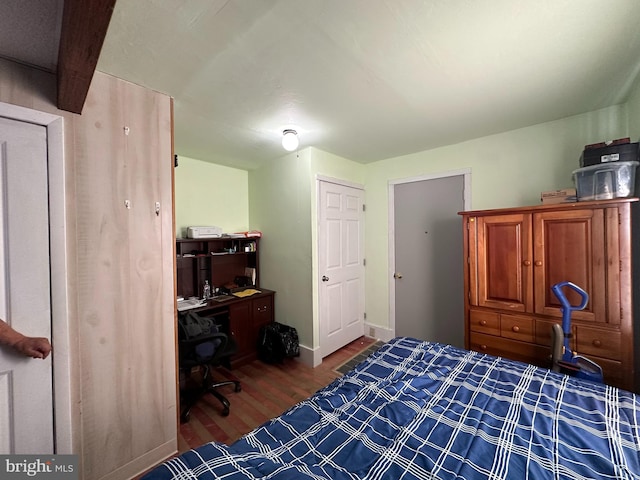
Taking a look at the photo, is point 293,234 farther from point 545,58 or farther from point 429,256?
point 545,58

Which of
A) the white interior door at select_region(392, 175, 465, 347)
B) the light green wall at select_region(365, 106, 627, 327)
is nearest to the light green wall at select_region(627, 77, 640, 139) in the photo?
the light green wall at select_region(365, 106, 627, 327)

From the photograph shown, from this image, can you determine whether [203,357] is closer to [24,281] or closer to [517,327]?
[24,281]

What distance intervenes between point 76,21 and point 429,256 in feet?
10.7

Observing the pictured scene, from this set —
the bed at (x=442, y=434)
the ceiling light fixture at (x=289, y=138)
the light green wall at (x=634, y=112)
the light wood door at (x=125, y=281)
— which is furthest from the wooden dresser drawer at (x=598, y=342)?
the light wood door at (x=125, y=281)

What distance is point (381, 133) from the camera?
8.33 ft

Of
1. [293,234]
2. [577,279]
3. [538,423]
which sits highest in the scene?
[293,234]

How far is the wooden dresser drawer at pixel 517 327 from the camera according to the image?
6.57 feet

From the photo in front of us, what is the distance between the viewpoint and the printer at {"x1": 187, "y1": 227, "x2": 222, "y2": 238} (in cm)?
289

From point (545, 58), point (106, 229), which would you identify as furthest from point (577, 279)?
point (106, 229)

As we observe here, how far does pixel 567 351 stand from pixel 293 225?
2.61 metres

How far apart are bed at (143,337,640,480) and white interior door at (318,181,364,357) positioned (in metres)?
1.65

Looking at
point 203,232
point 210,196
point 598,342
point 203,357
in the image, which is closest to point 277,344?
point 203,357

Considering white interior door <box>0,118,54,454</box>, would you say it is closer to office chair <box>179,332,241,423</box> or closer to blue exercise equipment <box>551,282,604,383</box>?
office chair <box>179,332,241,423</box>

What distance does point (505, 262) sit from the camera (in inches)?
83.6
